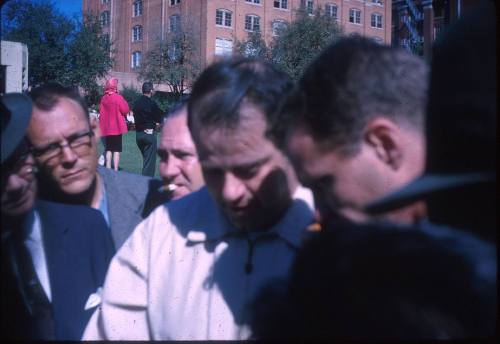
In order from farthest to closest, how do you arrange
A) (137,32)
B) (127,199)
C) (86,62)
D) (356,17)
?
(137,32)
(86,62)
(356,17)
(127,199)

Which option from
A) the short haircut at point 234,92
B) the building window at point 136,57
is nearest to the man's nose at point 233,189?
the short haircut at point 234,92

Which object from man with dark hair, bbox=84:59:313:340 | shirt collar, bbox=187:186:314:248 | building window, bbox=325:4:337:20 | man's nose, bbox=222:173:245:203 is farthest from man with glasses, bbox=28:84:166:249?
building window, bbox=325:4:337:20

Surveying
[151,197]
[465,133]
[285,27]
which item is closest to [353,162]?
[465,133]

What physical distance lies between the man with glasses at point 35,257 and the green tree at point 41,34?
0.39 meters

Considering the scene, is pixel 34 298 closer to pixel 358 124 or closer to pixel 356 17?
pixel 358 124

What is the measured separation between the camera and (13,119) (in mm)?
1401

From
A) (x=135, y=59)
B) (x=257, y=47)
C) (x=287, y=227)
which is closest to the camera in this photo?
(x=287, y=227)

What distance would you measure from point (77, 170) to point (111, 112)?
2.13 m

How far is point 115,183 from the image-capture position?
207cm

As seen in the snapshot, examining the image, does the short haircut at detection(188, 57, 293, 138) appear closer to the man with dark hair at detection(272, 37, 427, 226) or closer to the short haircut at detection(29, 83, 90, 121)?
the man with dark hair at detection(272, 37, 427, 226)

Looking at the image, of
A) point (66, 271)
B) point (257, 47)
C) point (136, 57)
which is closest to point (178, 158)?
point (66, 271)

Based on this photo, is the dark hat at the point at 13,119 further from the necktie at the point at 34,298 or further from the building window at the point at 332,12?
the building window at the point at 332,12

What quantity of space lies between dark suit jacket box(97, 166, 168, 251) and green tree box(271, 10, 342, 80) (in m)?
0.71

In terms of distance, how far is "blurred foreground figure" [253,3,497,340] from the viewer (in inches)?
29.6
